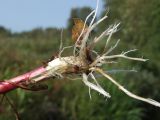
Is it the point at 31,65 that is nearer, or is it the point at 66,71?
the point at 66,71

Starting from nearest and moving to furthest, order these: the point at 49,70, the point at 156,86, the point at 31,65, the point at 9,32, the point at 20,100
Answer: the point at 49,70, the point at 20,100, the point at 31,65, the point at 156,86, the point at 9,32

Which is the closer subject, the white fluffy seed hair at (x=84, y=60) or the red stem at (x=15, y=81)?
the red stem at (x=15, y=81)

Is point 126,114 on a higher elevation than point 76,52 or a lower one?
higher

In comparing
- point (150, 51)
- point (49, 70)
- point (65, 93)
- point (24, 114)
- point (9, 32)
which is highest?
point (9, 32)

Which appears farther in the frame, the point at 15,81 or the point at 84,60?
the point at 84,60

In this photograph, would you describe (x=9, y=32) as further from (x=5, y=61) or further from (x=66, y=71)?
(x=66, y=71)

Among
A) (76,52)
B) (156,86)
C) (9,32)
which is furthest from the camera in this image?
(9,32)

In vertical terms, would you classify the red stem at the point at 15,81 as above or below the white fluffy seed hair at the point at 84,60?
below

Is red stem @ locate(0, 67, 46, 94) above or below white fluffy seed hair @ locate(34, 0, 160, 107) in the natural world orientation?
below

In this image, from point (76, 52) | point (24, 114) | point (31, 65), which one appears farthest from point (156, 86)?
point (76, 52)

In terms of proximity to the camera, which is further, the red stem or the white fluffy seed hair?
the white fluffy seed hair
